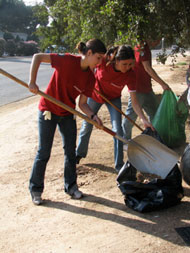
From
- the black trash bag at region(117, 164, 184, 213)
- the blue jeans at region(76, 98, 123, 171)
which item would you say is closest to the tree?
the blue jeans at region(76, 98, 123, 171)

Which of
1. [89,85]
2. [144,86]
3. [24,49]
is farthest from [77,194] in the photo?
[24,49]

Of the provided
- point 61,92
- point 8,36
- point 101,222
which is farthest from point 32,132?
point 8,36

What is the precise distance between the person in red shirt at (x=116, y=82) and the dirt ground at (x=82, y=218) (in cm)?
46

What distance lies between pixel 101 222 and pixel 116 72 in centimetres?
173

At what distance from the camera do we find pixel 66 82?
3.20 metres

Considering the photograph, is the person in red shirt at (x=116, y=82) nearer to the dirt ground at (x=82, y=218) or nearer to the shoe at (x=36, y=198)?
the dirt ground at (x=82, y=218)

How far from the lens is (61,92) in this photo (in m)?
3.27

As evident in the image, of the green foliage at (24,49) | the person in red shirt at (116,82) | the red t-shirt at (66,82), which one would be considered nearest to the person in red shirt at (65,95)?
the red t-shirt at (66,82)

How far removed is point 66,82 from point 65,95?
0.14m

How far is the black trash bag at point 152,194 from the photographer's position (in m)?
3.16

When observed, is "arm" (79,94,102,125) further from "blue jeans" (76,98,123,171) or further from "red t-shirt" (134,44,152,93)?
"red t-shirt" (134,44,152,93)

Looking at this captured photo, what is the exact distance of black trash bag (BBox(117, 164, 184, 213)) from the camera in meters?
3.16

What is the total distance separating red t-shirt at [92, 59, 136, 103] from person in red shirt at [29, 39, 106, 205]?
0.61m

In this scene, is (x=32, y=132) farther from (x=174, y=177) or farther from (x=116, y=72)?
(x=174, y=177)
